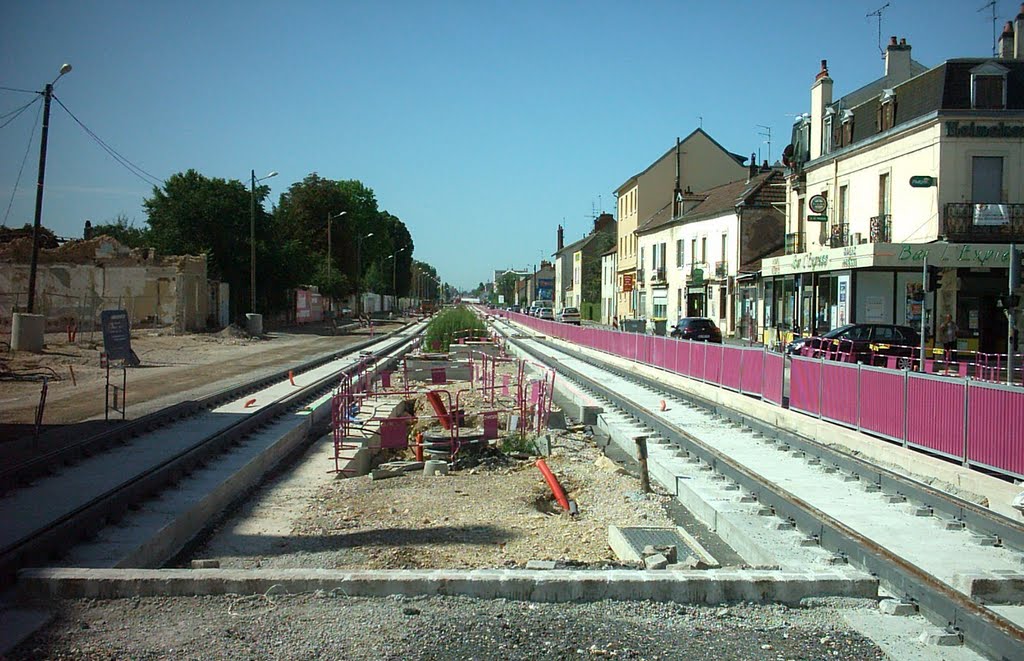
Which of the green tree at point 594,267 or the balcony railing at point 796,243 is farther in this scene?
the green tree at point 594,267

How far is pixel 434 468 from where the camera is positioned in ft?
45.0

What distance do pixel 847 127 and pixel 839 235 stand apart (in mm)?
4496

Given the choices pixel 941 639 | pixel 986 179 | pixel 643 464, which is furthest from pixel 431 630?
pixel 986 179

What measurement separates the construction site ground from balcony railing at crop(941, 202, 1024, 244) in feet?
76.1

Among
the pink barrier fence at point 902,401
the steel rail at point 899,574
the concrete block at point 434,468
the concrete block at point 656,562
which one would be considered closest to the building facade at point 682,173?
the pink barrier fence at point 902,401

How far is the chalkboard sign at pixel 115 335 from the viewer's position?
15.8 meters

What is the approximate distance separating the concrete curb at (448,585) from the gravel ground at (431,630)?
11 cm

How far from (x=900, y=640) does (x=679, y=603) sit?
1.45 m

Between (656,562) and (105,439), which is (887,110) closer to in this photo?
(105,439)

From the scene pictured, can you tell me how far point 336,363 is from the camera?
3284 cm

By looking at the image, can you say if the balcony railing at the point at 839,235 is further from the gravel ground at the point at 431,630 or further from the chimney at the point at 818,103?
the gravel ground at the point at 431,630

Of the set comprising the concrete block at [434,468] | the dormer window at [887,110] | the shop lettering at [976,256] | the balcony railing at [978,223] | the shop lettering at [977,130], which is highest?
the dormer window at [887,110]

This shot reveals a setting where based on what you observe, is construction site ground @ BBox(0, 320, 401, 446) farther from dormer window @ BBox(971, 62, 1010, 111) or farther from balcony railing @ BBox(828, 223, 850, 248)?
dormer window @ BBox(971, 62, 1010, 111)

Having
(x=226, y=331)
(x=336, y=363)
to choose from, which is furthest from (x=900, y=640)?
(x=226, y=331)
